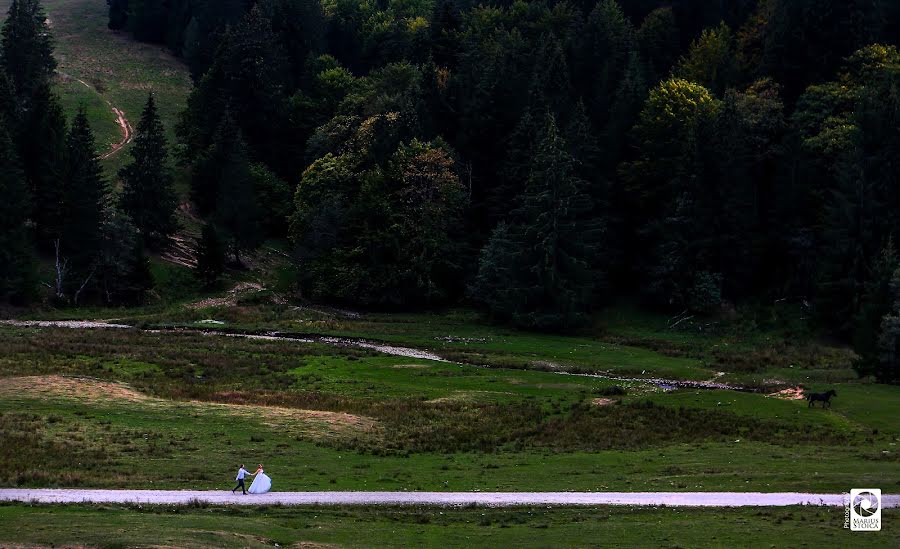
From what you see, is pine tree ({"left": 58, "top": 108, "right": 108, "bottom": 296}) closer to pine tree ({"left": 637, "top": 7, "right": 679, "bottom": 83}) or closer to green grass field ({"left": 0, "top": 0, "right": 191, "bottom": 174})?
green grass field ({"left": 0, "top": 0, "right": 191, "bottom": 174})

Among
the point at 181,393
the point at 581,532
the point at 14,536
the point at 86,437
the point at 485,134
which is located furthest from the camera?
the point at 485,134

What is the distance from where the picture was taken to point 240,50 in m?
144

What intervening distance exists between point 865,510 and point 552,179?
64.8 m

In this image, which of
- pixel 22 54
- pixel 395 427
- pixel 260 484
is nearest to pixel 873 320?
pixel 395 427

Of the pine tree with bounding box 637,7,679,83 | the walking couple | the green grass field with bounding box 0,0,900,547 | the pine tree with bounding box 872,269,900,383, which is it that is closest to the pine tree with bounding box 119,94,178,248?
the green grass field with bounding box 0,0,900,547

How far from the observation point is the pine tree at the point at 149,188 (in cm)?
11638

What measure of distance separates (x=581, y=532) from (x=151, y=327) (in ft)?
207

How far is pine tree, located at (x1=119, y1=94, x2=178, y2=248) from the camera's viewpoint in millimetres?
116375

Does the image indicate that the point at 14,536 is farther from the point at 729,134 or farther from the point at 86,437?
the point at 729,134

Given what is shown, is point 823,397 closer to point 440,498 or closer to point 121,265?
point 440,498

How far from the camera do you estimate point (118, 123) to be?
511ft

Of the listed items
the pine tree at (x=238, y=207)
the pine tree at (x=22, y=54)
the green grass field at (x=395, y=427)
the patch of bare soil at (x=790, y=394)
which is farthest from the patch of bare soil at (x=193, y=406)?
the pine tree at (x=22, y=54)

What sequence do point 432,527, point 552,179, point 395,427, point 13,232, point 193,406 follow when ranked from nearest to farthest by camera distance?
point 432,527, point 395,427, point 193,406, point 13,232, point 552,179

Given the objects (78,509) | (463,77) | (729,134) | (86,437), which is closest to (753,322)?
(729,134)
